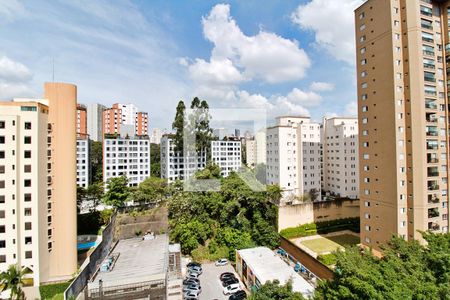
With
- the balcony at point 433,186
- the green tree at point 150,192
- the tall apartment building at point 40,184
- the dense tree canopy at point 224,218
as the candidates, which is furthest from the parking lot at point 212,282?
the balcony at point 433,186

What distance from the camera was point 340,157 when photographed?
21.4 metres

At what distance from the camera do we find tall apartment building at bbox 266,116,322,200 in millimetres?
20281

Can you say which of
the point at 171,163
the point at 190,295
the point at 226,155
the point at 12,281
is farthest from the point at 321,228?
the point at 12,281

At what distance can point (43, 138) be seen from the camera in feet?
34.6

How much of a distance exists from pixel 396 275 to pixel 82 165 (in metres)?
25.6

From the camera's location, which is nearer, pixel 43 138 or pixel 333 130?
pixel 43 138

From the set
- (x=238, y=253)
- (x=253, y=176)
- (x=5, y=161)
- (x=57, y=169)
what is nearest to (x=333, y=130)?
(x=253, y=176)

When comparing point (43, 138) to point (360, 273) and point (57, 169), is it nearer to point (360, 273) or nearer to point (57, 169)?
point (57, 169)

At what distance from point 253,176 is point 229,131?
358cm

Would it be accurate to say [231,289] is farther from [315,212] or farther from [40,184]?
[40,184]

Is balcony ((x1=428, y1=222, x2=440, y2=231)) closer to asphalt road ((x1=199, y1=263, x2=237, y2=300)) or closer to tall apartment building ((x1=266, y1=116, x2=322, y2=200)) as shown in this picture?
asphalt road ((x1=199, y1=263, x2=237, y2=300))

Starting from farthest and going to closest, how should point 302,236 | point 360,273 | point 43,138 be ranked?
point 302,236, point 43,138, point 360,273

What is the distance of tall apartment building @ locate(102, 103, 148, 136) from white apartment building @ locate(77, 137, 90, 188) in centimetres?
1116

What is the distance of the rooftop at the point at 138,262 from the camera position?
887 cm
